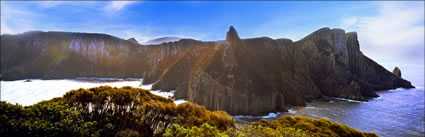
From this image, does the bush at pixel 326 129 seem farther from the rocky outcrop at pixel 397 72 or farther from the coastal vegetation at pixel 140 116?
the rocky outcrop at pixel 397 72

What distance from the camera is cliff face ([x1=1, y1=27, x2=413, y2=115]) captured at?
51.4m

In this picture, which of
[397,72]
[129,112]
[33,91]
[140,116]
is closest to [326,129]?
[140,116]

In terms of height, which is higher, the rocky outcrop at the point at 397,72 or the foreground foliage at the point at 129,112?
the rocky outcrop at the point at 397,72

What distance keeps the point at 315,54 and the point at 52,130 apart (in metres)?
95.5

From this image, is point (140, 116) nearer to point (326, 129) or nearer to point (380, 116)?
point (326, 129)

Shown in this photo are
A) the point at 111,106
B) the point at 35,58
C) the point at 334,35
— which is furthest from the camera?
the point at 35,58

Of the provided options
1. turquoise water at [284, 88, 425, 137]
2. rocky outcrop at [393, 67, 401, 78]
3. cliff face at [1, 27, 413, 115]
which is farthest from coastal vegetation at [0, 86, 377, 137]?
rocky outcrop at [393, 67, 401, 78]

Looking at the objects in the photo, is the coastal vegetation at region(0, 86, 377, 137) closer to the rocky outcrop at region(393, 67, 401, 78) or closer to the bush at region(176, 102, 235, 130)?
the bush at region(176, 102, 235, 130)

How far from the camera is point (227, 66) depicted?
5644cm

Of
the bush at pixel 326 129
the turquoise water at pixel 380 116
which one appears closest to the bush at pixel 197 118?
the bush at pixel 326 129

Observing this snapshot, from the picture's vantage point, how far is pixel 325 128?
936 inches

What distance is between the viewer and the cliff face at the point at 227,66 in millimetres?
51406

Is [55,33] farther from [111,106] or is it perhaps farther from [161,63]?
[111,106]

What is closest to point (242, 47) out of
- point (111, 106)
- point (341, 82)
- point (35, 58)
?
point (341, 82)
